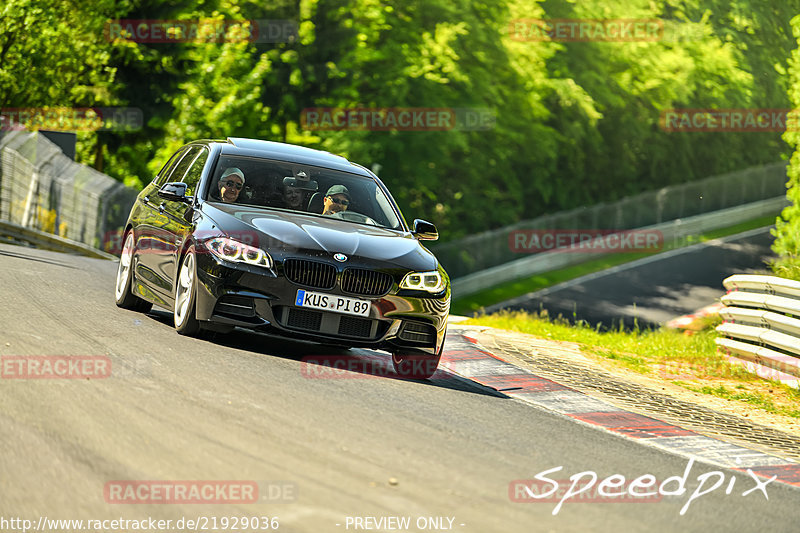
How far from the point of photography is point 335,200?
10117 mm

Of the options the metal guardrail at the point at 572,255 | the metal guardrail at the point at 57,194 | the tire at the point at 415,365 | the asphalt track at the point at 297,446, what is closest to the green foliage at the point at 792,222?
the tire at the point at 415,365

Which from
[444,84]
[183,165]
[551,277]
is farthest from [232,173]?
[551,277]

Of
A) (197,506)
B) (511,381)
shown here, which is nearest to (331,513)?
(197,506)

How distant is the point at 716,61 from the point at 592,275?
11.9 m

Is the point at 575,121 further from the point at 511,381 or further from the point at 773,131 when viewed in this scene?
the point at 511,381

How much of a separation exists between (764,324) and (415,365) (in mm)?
5141

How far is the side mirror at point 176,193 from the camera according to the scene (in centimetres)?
984

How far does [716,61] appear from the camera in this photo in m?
47.2

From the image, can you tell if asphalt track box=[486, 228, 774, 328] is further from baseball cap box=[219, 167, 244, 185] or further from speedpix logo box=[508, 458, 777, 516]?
speedpix logo box=[508, 458, 777, 516]

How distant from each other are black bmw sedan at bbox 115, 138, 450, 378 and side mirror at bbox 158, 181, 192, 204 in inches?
0.5

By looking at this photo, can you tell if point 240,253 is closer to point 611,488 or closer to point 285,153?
point 285,153

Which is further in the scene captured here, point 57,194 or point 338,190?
point 57,194

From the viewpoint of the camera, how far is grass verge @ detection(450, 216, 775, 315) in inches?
1511

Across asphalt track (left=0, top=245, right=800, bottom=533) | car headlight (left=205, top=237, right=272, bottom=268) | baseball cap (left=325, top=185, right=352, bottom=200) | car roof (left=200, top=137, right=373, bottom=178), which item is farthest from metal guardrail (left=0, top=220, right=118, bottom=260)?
car headlight (left=205, top=237, right=272, bottom=268)
